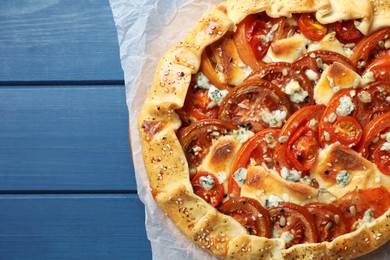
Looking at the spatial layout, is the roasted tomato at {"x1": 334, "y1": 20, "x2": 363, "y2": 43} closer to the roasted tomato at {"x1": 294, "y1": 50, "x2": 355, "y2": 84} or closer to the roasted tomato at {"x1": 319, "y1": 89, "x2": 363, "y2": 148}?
the roasted tomato at {"x1": 294, "y1": 50, "x2": 355, "y2": 84}

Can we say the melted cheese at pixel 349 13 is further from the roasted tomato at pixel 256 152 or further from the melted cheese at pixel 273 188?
the melted cheese at pixel 273 188

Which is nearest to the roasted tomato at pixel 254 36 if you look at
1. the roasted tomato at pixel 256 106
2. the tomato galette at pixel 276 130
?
the tomato galette at pixel 276 130

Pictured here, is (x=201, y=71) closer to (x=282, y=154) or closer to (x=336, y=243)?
(x=282, y=154)

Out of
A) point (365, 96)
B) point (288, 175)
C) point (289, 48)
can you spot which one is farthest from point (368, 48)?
point (288, 175)

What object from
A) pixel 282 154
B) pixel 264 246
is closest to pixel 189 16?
pixel 282 154

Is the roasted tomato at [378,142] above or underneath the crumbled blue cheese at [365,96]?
underneath

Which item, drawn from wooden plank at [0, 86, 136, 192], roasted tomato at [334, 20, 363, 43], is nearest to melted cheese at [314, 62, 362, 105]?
roasted tomato at [334, 20, 363, 43]
